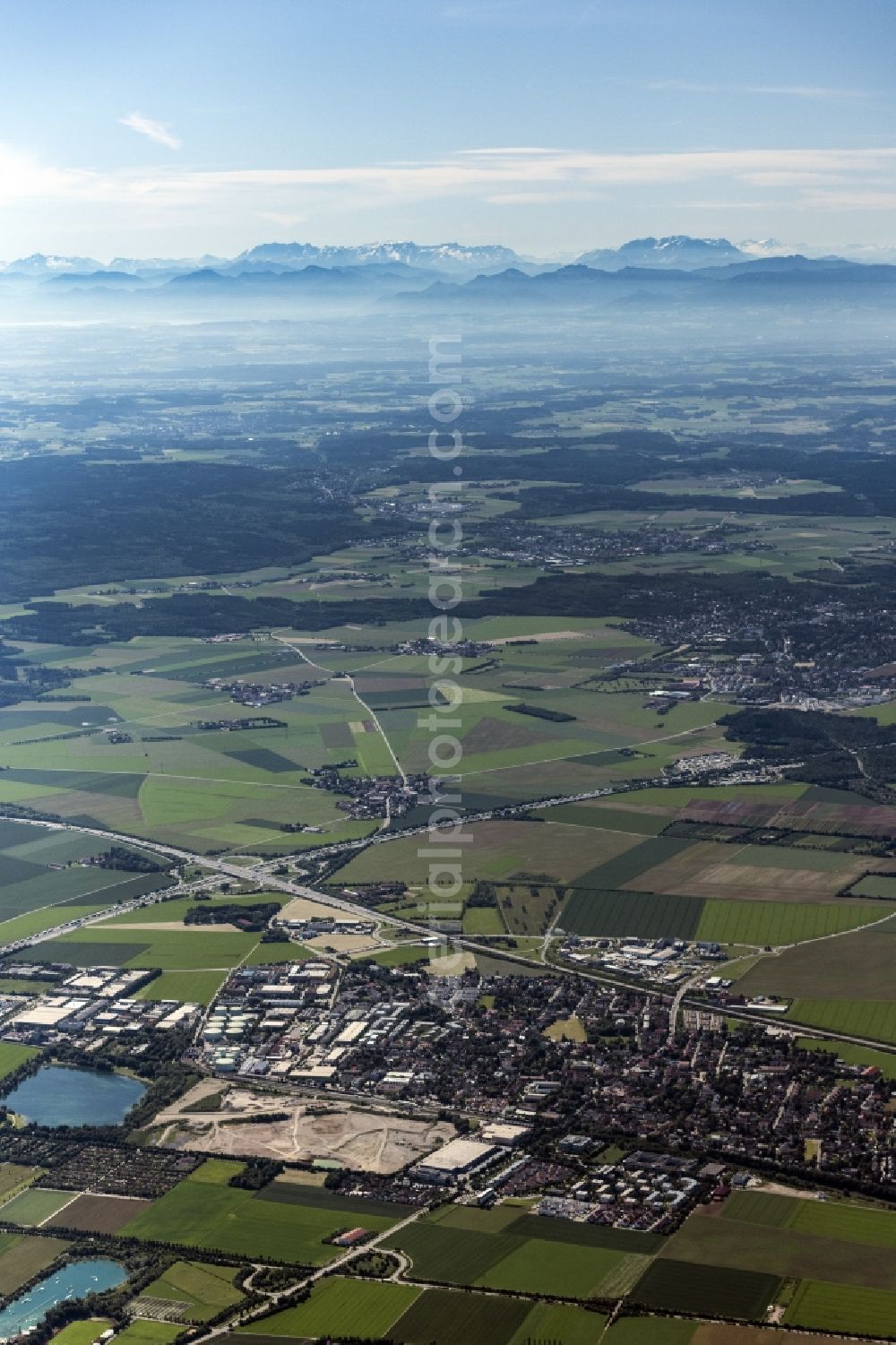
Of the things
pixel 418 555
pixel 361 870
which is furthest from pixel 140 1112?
pixel 418 555

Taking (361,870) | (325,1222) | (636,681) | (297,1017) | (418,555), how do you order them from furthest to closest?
(418,555), (636,681), (361,870), (297,1017), (325,1222)

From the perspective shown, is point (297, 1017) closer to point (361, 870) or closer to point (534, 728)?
point (361, 870)

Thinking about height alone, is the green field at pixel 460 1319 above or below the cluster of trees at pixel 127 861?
below

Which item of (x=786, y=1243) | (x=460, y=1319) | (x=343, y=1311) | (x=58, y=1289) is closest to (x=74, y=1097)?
(x=58, y=1289)

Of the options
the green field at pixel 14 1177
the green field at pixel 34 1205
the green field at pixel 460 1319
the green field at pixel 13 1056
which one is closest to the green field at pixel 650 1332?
the green field at pixel 460 1319

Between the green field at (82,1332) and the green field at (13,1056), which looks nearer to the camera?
the green field at (82,1332)

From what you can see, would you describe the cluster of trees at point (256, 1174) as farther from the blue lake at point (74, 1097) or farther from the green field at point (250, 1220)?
the blue lake at point (74, 1097)
